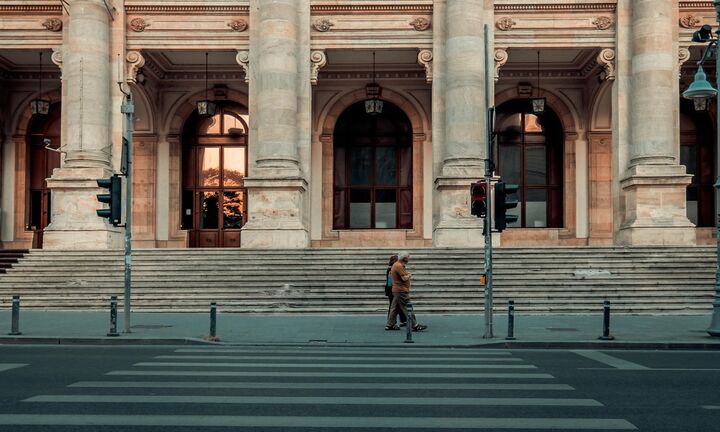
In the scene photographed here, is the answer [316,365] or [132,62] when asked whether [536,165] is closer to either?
A: [132,62]

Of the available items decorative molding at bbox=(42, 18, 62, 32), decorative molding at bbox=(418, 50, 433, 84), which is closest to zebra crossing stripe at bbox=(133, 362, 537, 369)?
decorative molding at bbox=(418, 50, 433, 84)

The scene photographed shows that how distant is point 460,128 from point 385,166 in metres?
7.96

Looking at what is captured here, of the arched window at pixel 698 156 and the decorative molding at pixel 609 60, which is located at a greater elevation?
the decorative molding at pixel 609 60

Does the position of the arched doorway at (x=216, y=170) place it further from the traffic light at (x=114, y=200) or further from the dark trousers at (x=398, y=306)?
the traffic light at (x=114, y=200)

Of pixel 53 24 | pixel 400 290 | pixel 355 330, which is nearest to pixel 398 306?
pixel 400 290

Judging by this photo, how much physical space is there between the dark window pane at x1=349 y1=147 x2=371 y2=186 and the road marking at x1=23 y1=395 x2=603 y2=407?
2697cm

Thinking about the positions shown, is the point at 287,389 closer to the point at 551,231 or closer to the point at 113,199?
the point at 113,199

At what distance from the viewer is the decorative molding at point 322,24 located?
30812mm

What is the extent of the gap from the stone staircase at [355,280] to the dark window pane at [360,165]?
10.4 metres

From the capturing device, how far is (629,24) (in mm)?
30406

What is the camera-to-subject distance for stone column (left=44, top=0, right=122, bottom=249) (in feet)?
93.8

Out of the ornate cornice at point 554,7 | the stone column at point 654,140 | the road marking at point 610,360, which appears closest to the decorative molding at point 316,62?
the ornate cornice at point 554,7

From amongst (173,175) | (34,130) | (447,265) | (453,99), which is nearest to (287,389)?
(447,265)

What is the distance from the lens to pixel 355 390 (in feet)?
34.1
